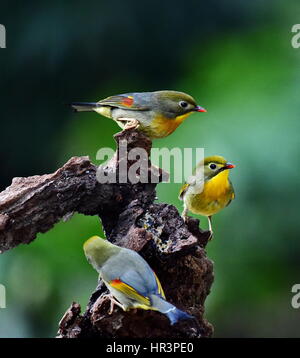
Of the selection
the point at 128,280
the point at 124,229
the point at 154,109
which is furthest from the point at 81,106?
the point at 128,280

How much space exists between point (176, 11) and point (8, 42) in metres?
1.46

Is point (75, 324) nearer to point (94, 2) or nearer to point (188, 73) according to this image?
point (188, 73)

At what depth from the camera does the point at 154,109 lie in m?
3.22

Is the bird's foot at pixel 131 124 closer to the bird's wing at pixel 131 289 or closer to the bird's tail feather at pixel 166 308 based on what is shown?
the bird's wing at pixel 131 289

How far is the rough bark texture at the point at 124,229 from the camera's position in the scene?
278 centimetres

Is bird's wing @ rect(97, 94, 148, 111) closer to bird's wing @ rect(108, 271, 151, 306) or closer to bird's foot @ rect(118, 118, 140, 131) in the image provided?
bird's foot @ rect(118, 118, 140, 131)

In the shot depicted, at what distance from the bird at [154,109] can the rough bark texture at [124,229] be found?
0.32 feet

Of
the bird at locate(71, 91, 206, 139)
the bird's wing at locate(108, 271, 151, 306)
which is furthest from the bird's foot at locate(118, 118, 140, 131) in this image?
the bird's wing at locate(108, 271, 151, 306)

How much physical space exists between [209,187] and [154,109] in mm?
454

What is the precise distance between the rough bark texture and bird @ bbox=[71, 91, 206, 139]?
0.32ft

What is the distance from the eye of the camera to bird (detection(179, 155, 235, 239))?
10.7 ft

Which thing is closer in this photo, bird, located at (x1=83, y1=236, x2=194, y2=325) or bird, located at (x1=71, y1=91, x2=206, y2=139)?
bird, located at (x1=83, y1=236, x2=194, y2=325)
